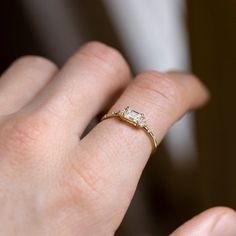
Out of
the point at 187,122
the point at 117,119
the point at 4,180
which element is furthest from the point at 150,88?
the point at 187,122

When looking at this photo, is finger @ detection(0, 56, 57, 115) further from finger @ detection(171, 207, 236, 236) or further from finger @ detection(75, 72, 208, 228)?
finger @ detection(171, 207, 236, 236)

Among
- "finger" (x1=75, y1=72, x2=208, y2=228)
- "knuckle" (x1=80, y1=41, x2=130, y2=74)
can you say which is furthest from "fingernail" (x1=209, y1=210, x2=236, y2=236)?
"knuckle" (x1=80, y1=41, x2=130, y2=74)

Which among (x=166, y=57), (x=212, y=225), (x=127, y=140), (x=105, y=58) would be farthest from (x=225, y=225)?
(x=166, y=57)

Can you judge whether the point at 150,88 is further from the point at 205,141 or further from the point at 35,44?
the point at 35,44

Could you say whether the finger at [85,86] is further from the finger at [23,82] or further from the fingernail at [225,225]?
the fingernail at [225,225]

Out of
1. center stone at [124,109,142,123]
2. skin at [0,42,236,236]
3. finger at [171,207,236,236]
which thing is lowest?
finger at [171,207,236,236]

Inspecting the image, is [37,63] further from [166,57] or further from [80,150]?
[166,57]
